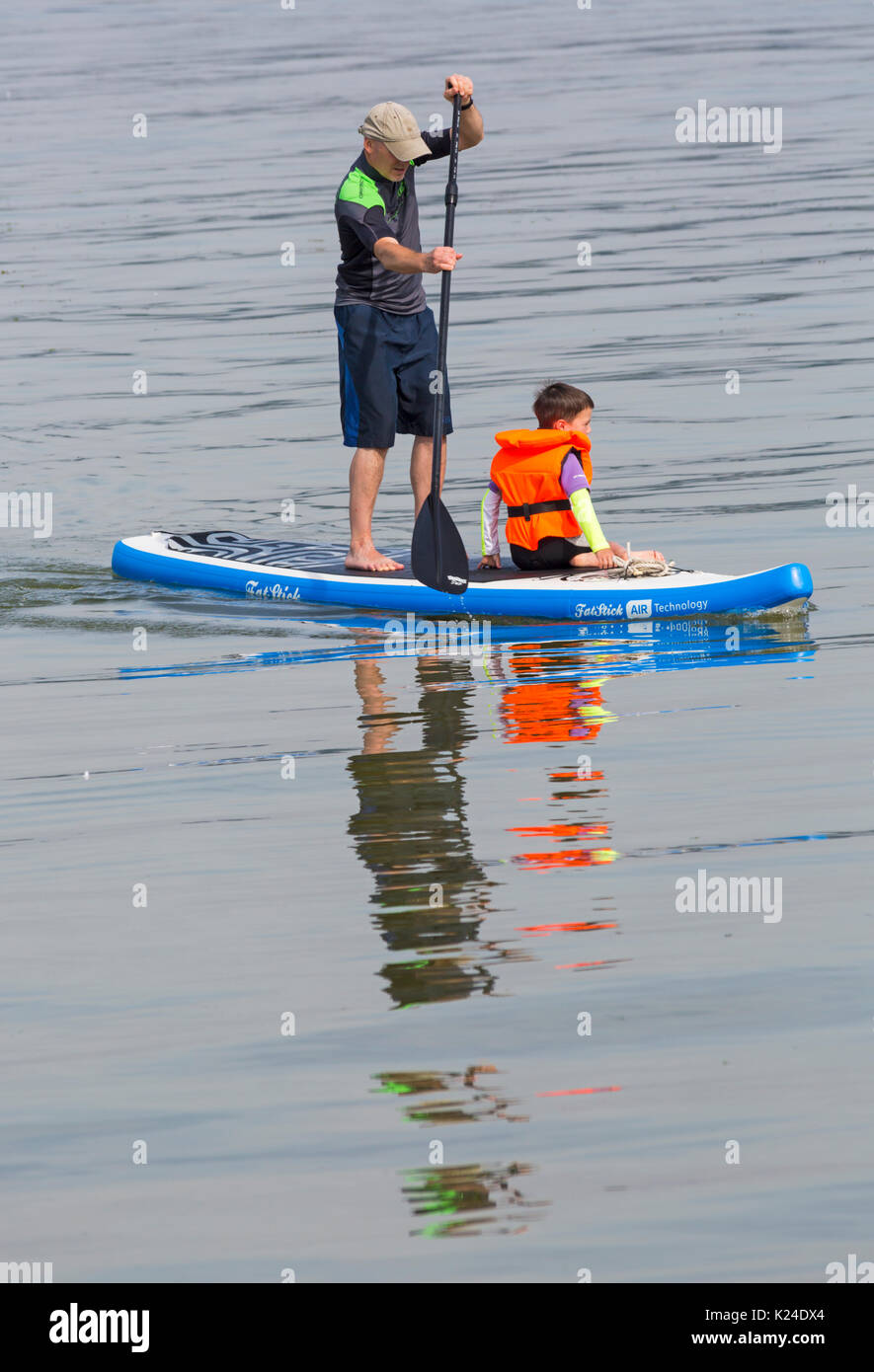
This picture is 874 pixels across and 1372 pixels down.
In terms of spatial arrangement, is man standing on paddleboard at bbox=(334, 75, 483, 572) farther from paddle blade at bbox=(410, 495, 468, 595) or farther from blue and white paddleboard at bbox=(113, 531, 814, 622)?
blue and white paddleboard at bbox=(113, 531, 814, 622)

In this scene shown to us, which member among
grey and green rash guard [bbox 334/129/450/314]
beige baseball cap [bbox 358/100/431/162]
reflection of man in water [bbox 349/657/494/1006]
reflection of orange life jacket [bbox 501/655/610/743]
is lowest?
reflection of man in water [bbox 349/657/494/1006]

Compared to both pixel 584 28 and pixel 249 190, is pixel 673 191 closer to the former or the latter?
pixel 249 190

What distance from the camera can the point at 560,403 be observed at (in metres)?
8.83

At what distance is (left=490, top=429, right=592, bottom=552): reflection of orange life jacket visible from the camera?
8789 millimetres

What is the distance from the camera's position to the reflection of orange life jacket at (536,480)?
8789 mm

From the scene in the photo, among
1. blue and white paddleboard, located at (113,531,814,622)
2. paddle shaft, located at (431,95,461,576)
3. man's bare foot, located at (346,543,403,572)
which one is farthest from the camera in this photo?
man's bare foot, located at (346,543,403,572)

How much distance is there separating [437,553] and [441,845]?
3282 millimetres

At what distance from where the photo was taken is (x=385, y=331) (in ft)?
30.3

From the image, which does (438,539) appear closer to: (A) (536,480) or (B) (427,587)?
(B) (427,587)

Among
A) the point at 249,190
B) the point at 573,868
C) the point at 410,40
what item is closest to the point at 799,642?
the point at 573,868

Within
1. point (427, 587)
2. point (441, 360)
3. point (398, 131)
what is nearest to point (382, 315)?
point (441, 360)

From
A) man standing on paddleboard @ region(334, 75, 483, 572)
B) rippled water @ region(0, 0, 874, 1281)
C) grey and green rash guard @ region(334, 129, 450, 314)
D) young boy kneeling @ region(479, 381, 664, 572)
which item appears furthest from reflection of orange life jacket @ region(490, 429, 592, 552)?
grey and green rash guard @ region(334, 129, 450, 314)

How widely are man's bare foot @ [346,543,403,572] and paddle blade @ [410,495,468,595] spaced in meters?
0.36

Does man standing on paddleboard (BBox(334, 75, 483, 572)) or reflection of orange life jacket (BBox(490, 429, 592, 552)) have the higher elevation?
man standing on paddleboard (BBox(334, 75, 483, 572))
